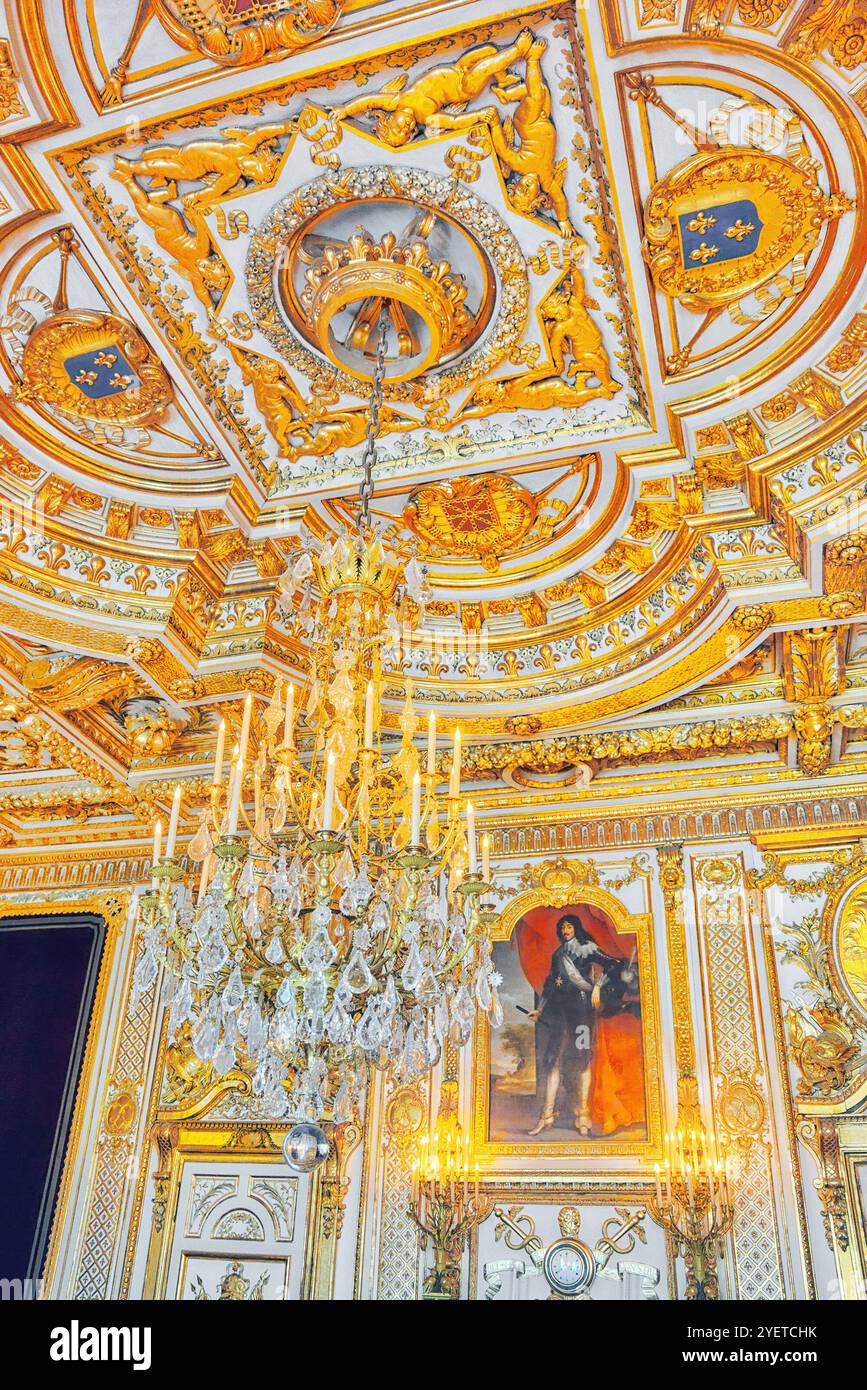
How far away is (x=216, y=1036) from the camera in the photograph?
14.8ft

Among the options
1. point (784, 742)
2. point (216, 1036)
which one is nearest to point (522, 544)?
point (784, 742)

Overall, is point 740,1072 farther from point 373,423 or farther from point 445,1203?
point 373,423

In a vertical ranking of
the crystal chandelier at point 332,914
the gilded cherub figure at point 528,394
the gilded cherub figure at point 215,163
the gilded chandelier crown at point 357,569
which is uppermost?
the gilded cherub figure at point 528,394

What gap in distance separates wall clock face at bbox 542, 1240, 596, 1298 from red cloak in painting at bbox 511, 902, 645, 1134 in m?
0.79

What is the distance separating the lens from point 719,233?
5.15 m

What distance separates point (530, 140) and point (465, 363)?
4.65 ft

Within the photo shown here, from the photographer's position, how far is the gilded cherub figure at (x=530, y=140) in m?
4.60

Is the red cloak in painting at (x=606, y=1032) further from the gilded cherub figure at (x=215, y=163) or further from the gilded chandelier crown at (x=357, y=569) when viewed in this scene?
the gilded cherub figure at (x=215, y=163)

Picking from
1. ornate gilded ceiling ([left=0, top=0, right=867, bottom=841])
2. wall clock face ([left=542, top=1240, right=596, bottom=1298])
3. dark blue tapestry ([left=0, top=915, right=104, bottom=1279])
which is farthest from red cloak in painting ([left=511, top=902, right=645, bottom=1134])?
dark blue tapestry ([left=0, top=915, right=104, bottom=1279])

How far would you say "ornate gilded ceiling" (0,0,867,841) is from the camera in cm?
455

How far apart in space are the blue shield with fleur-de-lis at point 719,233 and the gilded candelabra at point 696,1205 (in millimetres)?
5667

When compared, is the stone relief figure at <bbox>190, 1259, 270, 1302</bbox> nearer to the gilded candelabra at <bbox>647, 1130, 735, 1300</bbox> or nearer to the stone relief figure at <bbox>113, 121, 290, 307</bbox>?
the gilded candelabra at <bbox>647, 1130, 735, 1300</bbox>

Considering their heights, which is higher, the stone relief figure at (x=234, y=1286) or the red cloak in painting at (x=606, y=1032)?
the red cloak in painting at (x=606, y=1032)

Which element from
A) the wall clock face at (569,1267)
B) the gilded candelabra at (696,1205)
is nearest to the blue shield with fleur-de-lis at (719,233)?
the gilded candelabra at (696,1205)
